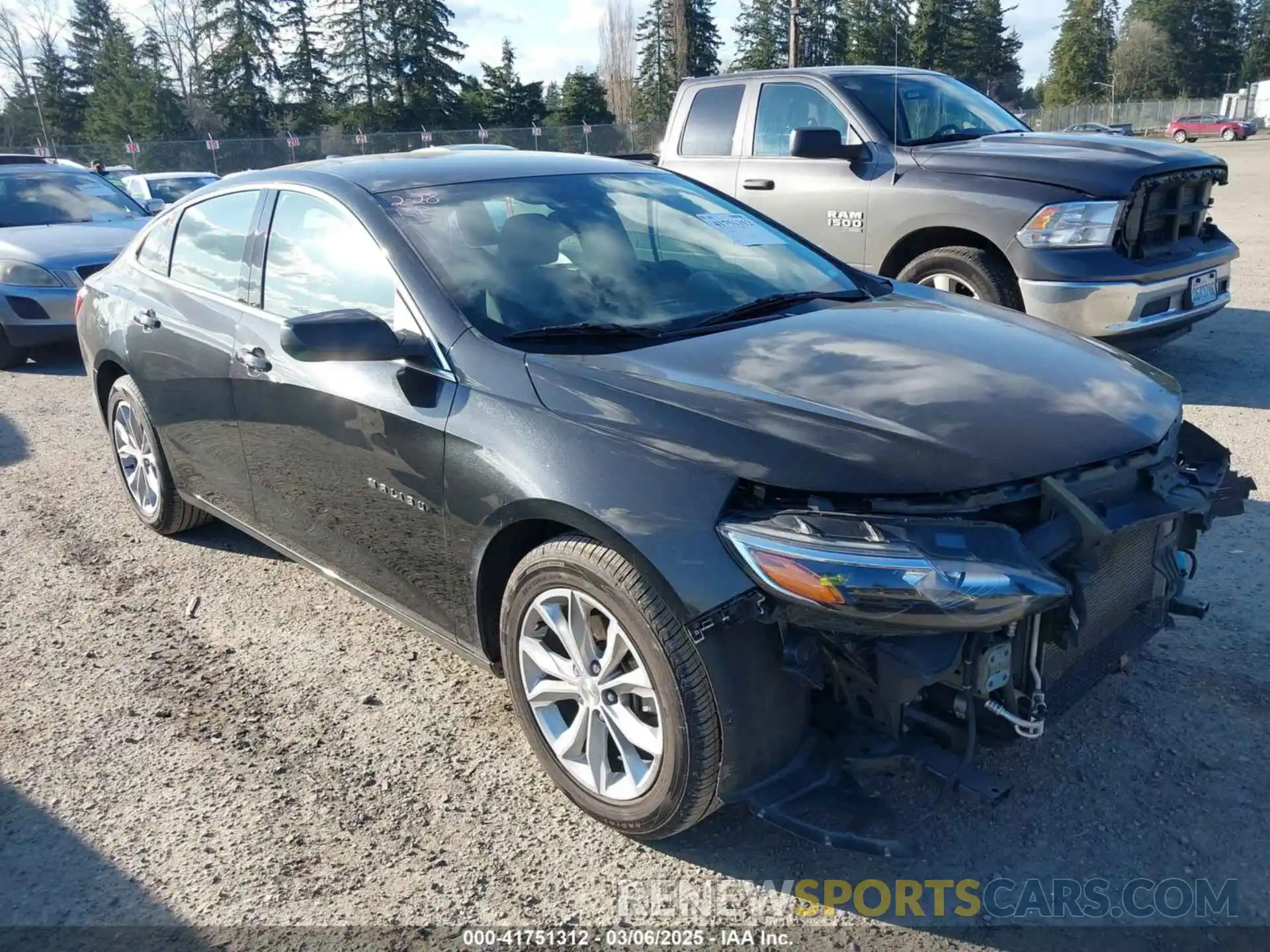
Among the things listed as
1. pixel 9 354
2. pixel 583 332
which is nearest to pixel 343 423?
pixel 583 332

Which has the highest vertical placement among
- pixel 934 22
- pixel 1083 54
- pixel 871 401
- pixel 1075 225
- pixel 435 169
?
pixel 1083 54

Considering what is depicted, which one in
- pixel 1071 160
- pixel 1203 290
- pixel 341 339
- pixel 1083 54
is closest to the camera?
pixel 341 339

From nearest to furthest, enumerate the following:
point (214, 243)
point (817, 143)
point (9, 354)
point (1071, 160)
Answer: point (214, 243) < point (1071, 160) < point (817, 143) < point (9, 354)

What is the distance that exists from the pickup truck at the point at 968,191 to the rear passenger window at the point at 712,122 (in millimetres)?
13

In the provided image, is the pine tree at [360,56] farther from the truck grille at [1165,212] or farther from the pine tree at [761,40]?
the truck grille at [1165,212]

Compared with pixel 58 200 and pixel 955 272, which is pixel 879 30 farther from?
pixel 58 200

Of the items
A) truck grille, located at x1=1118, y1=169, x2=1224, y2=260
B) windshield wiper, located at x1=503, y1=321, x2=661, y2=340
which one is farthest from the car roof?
truck grille, located at x1=1118, y1=169, x2=1224, y2=260

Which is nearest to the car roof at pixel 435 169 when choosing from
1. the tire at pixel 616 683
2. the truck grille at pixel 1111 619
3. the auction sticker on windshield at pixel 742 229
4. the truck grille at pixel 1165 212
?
the auction sticker on windshield at pixel 742 229

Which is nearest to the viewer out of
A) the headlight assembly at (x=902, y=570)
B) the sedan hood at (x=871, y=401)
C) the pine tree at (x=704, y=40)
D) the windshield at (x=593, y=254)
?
the headlight assembly at (x=902, y=570)

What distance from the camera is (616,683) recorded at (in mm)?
2504

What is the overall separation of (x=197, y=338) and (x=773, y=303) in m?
2.21

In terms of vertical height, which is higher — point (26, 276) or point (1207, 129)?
point (1207, 129)

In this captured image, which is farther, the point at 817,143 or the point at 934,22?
the point at 934,22

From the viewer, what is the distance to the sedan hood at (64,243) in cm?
877
